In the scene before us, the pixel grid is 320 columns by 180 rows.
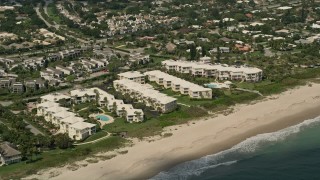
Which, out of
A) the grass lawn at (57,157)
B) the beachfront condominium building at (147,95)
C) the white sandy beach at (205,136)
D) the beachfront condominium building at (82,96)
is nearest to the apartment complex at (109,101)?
the beachfront condominium building at (82,96)

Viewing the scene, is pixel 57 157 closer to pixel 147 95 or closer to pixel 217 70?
pixel 147 95

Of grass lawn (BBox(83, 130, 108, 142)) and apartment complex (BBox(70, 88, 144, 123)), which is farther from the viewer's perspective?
apartment complex (BBox(70, 88, 144, 123))

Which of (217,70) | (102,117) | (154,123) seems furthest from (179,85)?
(102,117)

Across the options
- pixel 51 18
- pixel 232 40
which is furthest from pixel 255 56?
pixel 51 18

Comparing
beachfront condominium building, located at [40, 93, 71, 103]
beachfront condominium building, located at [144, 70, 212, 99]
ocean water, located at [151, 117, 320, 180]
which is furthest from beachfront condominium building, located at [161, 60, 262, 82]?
ocean water, located at [151, 117, 320, 180]

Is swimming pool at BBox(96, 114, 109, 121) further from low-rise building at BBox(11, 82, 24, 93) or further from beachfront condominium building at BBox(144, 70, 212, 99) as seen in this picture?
low-rise building at BBox(11, 82, 24, 93)

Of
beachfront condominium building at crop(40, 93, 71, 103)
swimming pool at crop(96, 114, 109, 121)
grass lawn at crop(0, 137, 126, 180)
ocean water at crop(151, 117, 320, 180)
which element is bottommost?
ocean water at crop(151, 117, 320, 180)

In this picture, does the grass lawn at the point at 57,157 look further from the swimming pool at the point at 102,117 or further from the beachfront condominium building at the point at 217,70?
the beachfront condominium building at the point at 217,70

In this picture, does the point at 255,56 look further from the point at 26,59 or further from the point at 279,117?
the point at 26,59
